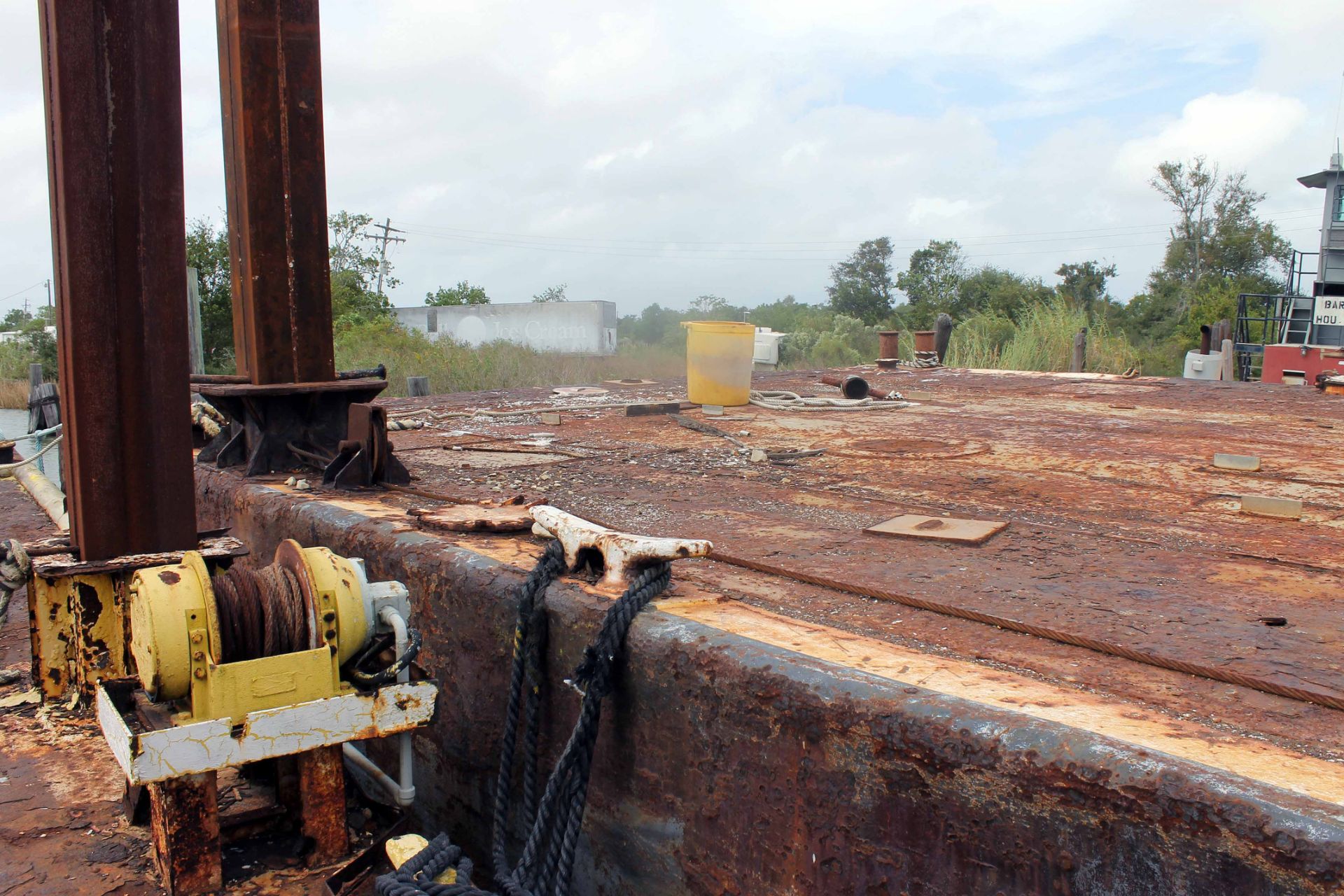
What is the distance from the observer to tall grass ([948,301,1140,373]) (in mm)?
14469

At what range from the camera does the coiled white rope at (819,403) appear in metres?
6.85

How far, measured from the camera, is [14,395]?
22.7 metres

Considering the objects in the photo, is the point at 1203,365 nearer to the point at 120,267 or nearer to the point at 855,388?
the point at 855,388

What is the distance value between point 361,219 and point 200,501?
122ft

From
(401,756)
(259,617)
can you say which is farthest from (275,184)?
(401,756)

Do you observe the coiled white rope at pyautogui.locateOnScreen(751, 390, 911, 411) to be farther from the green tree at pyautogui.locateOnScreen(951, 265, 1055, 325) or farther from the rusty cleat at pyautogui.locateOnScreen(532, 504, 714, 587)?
Answer: the green tree at pyautogui.locateOnScreen(951, 265, 1055, 325)

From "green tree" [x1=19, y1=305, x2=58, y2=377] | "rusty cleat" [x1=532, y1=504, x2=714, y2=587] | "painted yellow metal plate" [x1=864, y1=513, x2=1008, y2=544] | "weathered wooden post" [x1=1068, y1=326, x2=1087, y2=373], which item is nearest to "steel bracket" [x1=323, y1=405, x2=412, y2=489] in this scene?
"rusty cleat" [x1=532, y1=504, x2=714, y2=587]

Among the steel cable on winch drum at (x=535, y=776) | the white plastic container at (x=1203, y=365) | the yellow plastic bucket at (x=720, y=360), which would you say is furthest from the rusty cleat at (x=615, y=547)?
the white plastic container at (x=1203, y=365)

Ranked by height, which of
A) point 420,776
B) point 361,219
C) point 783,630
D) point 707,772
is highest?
point 361,219

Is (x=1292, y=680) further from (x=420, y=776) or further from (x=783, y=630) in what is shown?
(x=420, y=776)

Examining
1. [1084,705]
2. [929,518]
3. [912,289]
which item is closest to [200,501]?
[929,518]

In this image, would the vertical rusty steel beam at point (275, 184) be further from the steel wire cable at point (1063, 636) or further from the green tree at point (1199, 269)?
the green tree at point (1199, 269)

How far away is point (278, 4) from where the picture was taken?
3.94m

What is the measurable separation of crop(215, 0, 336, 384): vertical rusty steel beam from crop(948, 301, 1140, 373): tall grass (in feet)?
35.7
